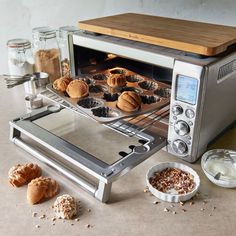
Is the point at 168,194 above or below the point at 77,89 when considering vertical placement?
below

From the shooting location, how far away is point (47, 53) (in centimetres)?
126

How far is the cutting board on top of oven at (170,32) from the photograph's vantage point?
2.40 ft

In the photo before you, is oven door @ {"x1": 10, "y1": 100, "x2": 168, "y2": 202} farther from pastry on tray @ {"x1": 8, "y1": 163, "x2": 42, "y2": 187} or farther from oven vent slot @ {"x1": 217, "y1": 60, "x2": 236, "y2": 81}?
oven vent slot @ {"x1": 217, "y1": 60, "x2": 236, "y2": 81}

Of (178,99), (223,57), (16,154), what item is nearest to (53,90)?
(16,154)

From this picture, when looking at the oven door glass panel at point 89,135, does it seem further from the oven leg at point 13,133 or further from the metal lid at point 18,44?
the metal lid at point 18,44

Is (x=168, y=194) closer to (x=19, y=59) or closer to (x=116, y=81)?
(x=116, y=81)

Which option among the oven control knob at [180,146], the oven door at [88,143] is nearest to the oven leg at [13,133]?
the oven door at [88,143]

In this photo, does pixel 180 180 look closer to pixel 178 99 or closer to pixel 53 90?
pixel 178 99

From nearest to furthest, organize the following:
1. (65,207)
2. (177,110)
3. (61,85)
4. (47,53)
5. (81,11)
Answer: (65,207) < (177,110) < (61,85) < (47,53) < (81,11)

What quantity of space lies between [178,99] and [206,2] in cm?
49

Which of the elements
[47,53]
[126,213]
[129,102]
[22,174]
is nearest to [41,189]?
[22,174]

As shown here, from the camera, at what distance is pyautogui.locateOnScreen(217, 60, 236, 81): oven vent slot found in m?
0.76

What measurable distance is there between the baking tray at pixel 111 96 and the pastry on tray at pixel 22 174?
182 mm

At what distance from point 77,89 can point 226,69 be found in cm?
38
